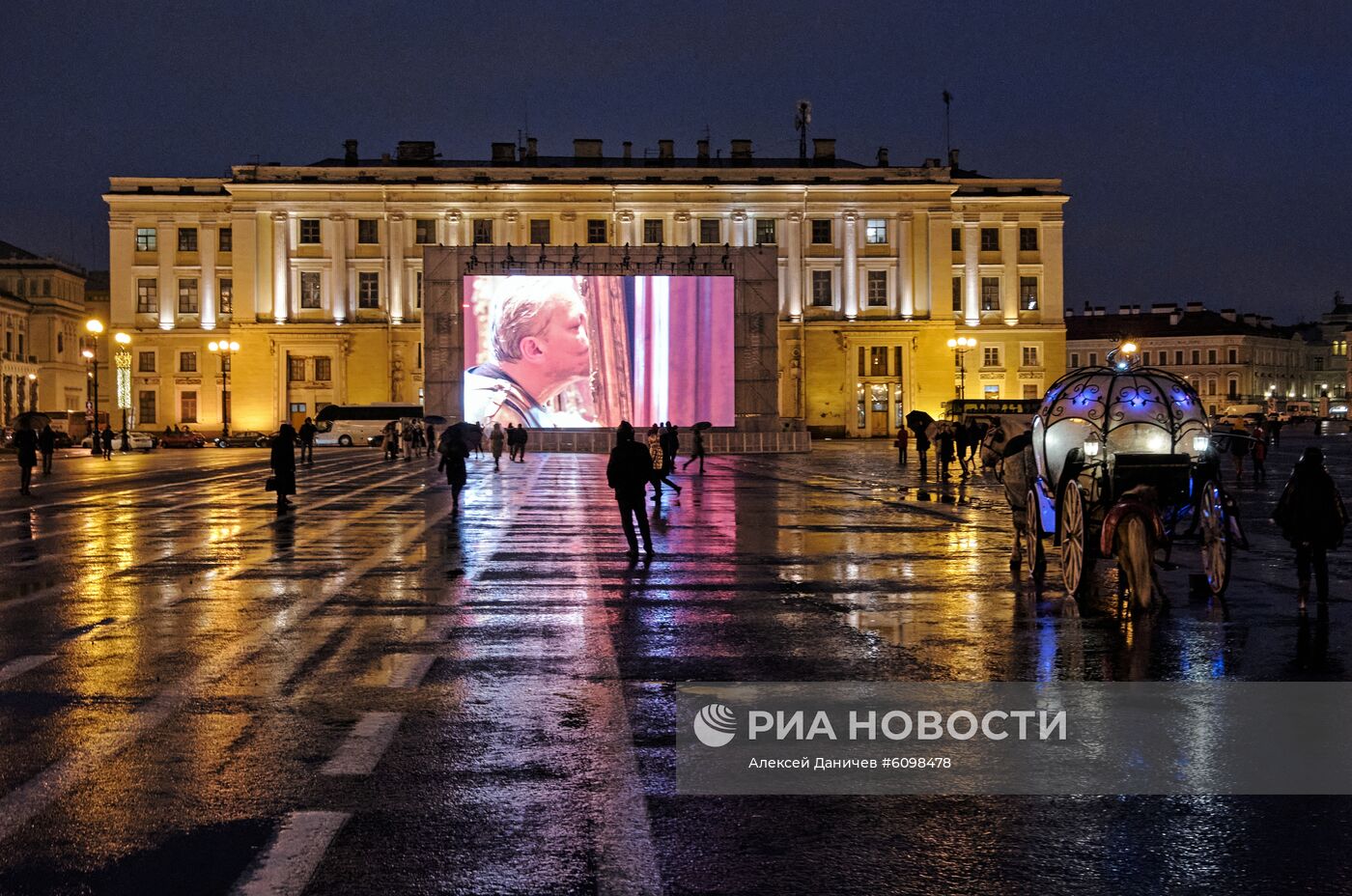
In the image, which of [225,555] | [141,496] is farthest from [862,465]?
[225,555]

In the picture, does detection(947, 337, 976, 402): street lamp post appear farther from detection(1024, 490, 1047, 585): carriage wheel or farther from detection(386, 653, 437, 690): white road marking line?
detection(386, 653, 437, 690): white road marking line

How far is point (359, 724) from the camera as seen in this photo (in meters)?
7.85

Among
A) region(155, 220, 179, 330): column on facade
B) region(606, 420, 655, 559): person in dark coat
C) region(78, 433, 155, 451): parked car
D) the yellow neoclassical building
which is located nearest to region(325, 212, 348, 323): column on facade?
the yellow neoclassical building

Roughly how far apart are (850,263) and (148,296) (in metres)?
44.4

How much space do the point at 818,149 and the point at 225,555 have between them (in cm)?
8373

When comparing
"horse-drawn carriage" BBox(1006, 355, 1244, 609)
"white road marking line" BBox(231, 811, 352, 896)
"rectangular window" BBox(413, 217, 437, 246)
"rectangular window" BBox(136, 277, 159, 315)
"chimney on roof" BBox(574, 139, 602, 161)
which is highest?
"chimney on roof" BBox(574, 139, 602, 161)

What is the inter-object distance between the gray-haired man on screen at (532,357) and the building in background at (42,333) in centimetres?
5917

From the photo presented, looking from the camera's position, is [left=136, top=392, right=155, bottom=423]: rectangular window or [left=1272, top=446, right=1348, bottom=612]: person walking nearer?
Answer: [left=1272, top=446, right=1348, bottom=612]: person walking

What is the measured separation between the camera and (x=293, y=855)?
5.51 metres

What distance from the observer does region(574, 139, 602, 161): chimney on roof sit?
95175 mm

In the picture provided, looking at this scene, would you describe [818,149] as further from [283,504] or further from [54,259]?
[283,504]

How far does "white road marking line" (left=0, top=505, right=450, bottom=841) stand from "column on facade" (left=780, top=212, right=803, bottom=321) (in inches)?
Answer: 3106

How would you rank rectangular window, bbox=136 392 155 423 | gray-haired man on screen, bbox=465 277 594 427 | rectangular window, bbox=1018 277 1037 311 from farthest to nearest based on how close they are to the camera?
rectangular window, bbox=1018 277 1037 311 < rectangular window, bbox=136 392 155 423 < gray-haired man on screen, bbox=465 277 594 427

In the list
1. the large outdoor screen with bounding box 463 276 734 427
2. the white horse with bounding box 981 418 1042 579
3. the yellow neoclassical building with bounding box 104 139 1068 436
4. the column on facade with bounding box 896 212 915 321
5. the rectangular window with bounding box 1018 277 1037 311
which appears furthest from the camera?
the rectangular window with bounding box 1018 277 1037 311
